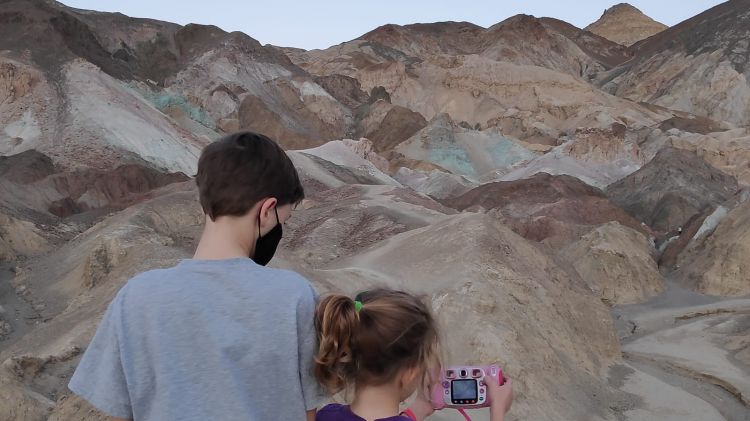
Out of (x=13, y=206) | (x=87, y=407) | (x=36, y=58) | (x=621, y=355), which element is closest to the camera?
(x=87, y=407)

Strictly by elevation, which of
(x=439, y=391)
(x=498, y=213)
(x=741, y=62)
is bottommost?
(x=498, y=213)

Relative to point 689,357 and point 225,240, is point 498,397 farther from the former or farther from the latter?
point 689,357

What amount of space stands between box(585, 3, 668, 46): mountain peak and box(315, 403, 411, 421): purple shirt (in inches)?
4345

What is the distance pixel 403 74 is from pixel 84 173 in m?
41.4

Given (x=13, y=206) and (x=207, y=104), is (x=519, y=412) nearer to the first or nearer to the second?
(x=13, y=206)

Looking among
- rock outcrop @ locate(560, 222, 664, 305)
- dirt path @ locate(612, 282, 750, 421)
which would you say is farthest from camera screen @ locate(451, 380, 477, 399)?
rock outcrop @ locate(560, 222, 664, 305)

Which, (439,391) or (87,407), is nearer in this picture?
(439,391)

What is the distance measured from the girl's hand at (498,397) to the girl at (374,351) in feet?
0.58

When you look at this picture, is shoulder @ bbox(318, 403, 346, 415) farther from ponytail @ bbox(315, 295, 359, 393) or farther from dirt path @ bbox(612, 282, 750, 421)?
dirt path @ bbox(612, 282, 750, 421)

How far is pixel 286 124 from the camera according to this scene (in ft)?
131

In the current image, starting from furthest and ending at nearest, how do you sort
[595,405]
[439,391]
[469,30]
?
[469,30] → [595,405] → [439,391]

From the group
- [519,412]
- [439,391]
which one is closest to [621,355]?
[519,412]

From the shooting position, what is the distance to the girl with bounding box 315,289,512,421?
5.66 feet

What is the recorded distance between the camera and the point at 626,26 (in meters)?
108
